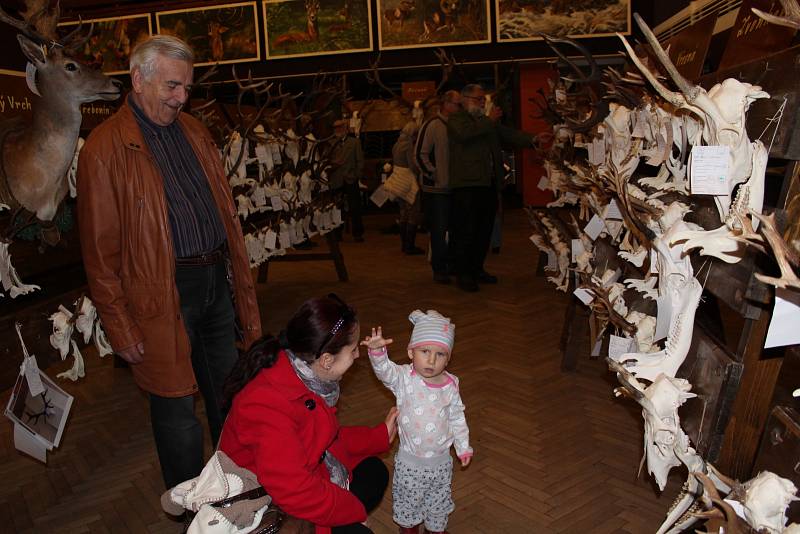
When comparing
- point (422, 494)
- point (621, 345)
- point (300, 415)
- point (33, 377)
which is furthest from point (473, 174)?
point (300, 415)

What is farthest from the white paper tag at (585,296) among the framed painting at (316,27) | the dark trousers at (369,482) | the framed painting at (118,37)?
the framed painting at (118,37)

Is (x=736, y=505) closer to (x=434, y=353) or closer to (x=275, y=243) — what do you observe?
(x=434, y=353)

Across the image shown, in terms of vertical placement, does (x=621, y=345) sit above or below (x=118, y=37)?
below

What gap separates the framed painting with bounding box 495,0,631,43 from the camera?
Result: 9.38 m

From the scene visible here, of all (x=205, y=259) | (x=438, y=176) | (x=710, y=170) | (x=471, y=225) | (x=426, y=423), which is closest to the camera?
(x=710, y=170)

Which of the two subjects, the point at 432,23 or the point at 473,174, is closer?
the point at 473,174

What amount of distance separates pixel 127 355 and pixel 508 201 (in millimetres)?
10364

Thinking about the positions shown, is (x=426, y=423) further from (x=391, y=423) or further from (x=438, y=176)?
(x=438, y=176)

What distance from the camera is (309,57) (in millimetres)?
10258

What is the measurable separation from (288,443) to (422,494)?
79cm

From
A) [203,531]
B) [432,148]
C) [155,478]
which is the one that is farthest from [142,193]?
[432,148]

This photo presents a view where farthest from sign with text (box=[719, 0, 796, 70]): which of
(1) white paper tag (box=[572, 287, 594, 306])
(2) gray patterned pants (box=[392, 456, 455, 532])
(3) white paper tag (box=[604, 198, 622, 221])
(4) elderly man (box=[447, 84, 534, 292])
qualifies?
(4) elderly man (box=[447, 84, 534, 292])

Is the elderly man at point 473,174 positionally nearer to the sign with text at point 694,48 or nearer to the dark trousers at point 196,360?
the sign with text at point 694,48

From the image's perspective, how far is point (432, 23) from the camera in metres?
9.84
